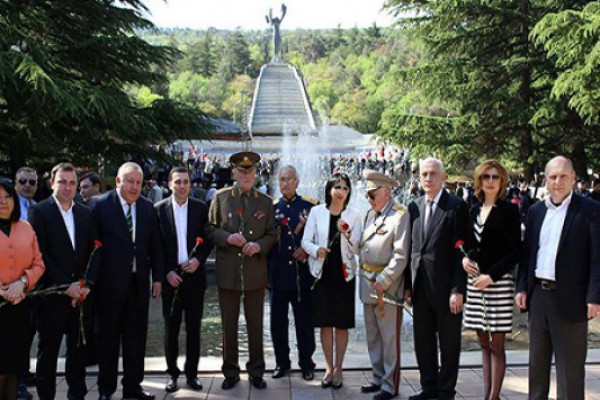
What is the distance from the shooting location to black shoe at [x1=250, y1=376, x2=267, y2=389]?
4.87 metres

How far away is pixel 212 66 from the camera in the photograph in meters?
110

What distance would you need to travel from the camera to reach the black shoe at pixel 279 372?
5.12 meters

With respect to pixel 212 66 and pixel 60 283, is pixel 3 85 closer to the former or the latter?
pixel 60 283

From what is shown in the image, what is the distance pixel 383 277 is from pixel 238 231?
1.27 metres

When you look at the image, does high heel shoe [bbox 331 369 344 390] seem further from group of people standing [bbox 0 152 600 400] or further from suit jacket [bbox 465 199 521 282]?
suit jacket [bbox 465 199 521 282]

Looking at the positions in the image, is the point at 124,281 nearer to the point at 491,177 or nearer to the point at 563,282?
the point at 491,177

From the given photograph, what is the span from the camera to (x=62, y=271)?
14.3 feet

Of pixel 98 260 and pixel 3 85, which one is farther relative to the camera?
pixel 3 85

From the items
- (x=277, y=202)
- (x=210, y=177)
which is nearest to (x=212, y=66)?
(x=210, y=177)

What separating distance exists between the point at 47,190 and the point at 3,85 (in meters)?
2.01

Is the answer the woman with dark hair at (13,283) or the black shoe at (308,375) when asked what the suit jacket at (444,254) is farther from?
the woman with dark hair at (13,283)

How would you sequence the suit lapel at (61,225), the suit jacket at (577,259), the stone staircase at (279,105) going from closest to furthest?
the suit jacket at (577,259)
the suit lapel at (61,225)
the stone staircase at (279,105)

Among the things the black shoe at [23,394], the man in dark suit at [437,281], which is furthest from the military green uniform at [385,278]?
the black shoe at [23,394]

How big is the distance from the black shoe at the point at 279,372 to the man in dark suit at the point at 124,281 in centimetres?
107
